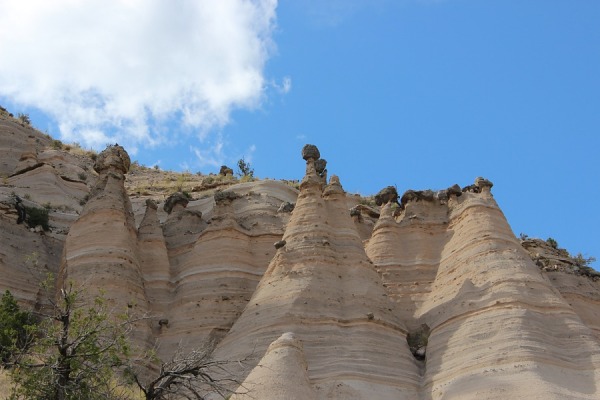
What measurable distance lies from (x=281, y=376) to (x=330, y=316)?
3.85 m

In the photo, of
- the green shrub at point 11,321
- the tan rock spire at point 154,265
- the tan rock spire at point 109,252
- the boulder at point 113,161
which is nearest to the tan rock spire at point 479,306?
the tan rock spire at point 154,265

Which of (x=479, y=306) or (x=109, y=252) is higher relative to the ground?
(x=109, y=252)

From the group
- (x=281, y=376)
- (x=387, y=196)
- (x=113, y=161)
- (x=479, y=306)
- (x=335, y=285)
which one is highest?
(x=387, y=196)

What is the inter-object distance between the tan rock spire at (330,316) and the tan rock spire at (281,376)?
771mm

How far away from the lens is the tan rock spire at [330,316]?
813 inches

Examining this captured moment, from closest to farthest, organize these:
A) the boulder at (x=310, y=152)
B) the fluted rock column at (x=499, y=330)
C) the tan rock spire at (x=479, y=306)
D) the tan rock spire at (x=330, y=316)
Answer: the fluted rock column at (x=499, y=330)
the tan rock spire at (x=479, y=306)
the tan rock spire at (x=330, y=316)
the boulder at (x=310, y=152)

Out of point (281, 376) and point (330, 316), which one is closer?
point (281, 376)

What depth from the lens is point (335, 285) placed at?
23922 mm

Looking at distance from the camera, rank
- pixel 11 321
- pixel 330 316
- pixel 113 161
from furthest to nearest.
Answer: pixel 113 161 → pixel 330 316 → pixel 11 321

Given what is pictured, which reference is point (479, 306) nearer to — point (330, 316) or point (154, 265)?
point (330, 316)

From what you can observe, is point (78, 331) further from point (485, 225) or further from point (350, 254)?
point (485, 225)

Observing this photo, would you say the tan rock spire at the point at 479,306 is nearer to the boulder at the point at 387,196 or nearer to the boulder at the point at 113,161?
the boulder at the point at 387,196

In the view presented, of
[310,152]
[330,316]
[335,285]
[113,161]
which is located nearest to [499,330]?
[330,316]

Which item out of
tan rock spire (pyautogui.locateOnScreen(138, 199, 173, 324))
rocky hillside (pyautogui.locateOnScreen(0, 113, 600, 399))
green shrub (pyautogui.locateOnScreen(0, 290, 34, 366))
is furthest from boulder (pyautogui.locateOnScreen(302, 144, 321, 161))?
green shrub (pyautogui.locateOnScreen(0, 290, 34, 366))
